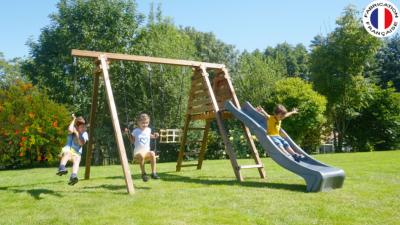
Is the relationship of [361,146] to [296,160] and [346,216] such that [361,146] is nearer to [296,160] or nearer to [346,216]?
[296,160]

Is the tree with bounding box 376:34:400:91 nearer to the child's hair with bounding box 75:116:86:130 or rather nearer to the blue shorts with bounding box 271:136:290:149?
the blue shorts with bounding box 271:136:290:149

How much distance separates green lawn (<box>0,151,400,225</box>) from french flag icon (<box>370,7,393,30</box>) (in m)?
14.9

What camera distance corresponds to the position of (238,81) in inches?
1264

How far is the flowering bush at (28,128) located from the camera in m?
20.2

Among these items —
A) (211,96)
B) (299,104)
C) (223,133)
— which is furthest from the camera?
(299,104)

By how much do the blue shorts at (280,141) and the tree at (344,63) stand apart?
22.5m

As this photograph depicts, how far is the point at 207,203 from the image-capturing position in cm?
644

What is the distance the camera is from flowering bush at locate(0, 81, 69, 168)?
66.2ft

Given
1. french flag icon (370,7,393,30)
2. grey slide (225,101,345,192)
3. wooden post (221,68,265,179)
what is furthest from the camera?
french flag icon (370,7,393,30)

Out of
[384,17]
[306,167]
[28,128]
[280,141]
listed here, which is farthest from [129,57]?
[384,17]

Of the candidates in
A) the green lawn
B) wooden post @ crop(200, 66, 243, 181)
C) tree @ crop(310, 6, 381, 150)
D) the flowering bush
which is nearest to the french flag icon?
tree @ crop(310, 6, 381, 150)

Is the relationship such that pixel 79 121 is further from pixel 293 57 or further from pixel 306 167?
pixel 293 57

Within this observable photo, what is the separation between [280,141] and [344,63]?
2356cm

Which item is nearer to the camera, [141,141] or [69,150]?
[69,150]
